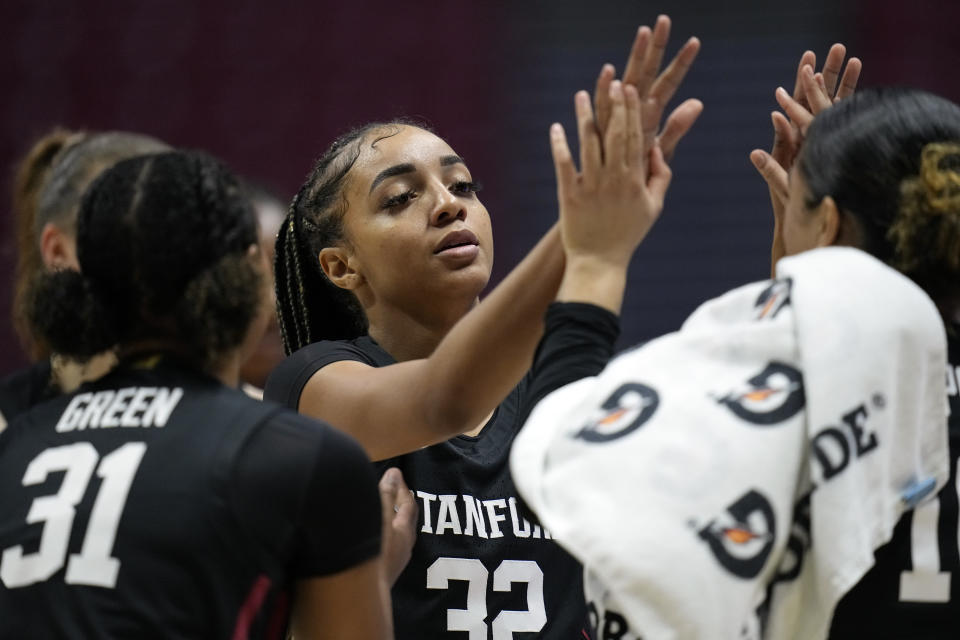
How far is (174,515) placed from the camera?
148 centimetres

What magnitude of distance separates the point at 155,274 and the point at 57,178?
1821 mm

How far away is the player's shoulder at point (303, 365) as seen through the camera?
212 centimetres

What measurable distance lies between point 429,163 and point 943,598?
122 centimetres

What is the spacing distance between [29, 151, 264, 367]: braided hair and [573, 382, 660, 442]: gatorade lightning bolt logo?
477mm

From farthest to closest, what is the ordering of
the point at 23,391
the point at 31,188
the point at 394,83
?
the point at 394,83 → the point at 31,188 → the point at 23,391

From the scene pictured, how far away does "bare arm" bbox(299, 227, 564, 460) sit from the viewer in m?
1.77

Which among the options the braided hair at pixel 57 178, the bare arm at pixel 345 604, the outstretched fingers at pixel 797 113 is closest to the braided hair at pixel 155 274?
the bare arm at pixel 345 604

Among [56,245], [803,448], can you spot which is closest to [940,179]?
[803,448]

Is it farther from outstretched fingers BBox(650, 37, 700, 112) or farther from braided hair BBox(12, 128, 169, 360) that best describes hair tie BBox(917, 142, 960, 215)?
braided hair BBox(12, 128, 169, 360)

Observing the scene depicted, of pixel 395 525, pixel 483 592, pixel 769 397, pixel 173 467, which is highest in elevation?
pixel 769 397

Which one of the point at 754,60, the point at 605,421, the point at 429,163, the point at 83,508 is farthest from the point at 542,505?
the point at 754,60

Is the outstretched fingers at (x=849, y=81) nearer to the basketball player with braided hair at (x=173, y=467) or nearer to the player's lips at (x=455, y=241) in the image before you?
the player's lips at (x=455, y=241)

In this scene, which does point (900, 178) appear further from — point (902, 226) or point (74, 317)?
point (74, 317)

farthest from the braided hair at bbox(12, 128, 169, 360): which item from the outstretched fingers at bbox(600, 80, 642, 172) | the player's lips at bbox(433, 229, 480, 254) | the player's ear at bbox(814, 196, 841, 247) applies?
the player's ear at bbox(814, 196, 841, 247)
